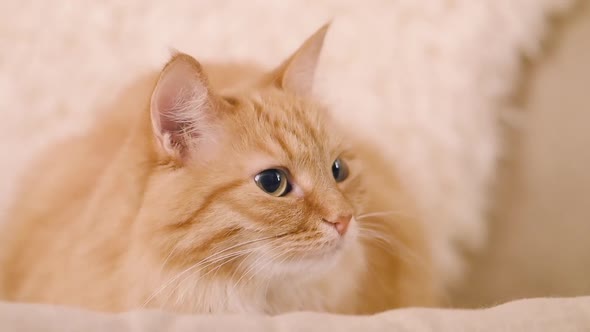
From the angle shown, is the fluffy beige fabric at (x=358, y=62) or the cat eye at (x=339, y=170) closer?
the cat eye at (x=339, y=170)

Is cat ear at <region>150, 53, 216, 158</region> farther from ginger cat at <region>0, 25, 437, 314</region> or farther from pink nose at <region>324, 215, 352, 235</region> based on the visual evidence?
pink nose at <region>324, 215, 352, 235</region>

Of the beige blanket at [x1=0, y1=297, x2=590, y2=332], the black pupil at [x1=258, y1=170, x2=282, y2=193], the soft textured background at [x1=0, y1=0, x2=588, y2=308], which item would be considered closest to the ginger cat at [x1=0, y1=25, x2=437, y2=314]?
the black pupil at [x1=258, y1=170, x2=282, y2=193]

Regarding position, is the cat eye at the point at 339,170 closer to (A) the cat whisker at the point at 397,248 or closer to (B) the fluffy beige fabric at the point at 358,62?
(A) the cat whisker at the point at 397,248

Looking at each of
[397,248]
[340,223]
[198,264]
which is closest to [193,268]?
[198,264]

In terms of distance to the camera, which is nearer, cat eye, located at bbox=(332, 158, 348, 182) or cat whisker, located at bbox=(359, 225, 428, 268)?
cat eye, located at bbox=(332, 158, 348, 182)

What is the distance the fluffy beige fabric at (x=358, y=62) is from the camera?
1687 millimetres

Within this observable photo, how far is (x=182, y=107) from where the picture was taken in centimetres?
100

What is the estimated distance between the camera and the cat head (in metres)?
0.98

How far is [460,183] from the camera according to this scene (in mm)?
1716

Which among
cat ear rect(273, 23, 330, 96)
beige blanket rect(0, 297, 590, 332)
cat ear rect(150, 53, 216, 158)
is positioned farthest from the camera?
cat ear rect(273, 23, 330, 96)

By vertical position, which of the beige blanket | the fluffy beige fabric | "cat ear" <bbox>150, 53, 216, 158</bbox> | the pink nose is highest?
the fluffy beige fabric

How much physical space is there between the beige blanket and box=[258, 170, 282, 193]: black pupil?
25 cm

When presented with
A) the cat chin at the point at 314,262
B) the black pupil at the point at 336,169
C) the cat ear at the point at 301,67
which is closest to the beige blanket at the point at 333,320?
the cat chin at the point at 314,262

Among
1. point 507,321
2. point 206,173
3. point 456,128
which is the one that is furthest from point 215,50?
point 507,321
